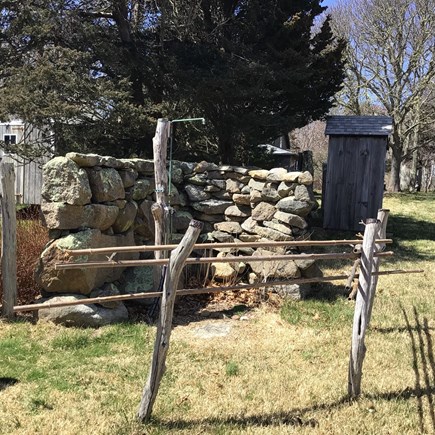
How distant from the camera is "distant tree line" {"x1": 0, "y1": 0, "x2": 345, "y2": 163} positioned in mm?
8625

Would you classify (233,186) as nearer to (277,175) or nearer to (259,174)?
(259,174)

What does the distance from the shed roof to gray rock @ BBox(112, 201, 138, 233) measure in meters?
6.74

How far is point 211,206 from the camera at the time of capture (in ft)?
23.8

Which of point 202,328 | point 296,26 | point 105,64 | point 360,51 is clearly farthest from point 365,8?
point 202,328

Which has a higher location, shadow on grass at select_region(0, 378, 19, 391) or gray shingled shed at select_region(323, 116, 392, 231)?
gray shingled shed at select_region(323, 116, 392, 231)

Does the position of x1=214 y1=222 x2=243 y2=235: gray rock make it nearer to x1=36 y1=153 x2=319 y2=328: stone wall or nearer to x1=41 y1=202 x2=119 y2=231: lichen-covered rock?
x1=36 y1=153 x2=319 y2=328: stone wall

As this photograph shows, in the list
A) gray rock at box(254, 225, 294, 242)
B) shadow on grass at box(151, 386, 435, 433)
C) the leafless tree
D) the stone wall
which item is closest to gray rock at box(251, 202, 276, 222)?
the stone wall

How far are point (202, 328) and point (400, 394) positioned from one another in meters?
2.30

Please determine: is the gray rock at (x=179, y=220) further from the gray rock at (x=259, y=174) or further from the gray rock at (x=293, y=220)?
the gray rock at (x=293, y=220)

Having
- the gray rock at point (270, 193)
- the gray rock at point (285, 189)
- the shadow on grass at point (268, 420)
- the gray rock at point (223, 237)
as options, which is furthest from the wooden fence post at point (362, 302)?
the gray rock at point (223, 237)

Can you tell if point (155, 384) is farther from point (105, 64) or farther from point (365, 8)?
point (365, 8)

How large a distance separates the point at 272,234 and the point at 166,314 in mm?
3815

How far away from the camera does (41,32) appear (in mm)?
8602

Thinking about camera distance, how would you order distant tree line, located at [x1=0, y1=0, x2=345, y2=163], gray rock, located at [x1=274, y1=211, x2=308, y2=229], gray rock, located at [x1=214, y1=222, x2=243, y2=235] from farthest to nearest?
1. distant tree line, located at [x1=0, y1=0, x2=345, y2=163]
2. gray rock, located at [x1=214, y1=222, x2=243, y2=235]
3. gray rock, located at [x1=274, y1=211, x2=308, y2=229]
